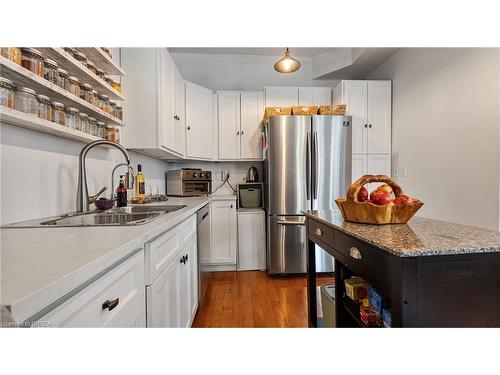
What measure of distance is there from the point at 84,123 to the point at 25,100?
465mm

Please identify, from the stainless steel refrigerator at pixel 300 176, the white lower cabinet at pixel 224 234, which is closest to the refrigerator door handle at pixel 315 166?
the stainless steel refrigerator at pixel 300 176

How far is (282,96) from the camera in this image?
3.20 m

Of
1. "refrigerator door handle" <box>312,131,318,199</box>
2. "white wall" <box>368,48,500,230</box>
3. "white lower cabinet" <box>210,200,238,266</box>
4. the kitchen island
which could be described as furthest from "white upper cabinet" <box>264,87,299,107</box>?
the kitchen island

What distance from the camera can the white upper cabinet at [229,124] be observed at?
10.5ft

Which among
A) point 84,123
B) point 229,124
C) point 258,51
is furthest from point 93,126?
point 258,51

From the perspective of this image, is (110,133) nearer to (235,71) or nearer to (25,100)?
(25,100)

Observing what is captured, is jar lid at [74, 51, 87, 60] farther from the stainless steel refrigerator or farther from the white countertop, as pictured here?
the stainless steel refrigerator

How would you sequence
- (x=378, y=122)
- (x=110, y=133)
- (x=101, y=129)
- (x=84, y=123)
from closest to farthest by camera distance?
1. (x=84, y=123)
2. (x=101, y=129)
3. (x=110, y=133)
4. (x=378, y=122)

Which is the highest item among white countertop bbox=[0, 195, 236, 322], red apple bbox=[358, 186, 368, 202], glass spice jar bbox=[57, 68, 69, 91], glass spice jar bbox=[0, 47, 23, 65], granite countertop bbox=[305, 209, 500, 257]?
glass spice jar bbox=[57, 68, 69, 91]

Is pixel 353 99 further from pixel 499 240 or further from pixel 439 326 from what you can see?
pixel 439 326

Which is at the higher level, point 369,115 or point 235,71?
point 235,71

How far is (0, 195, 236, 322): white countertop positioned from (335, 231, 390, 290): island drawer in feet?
2.60

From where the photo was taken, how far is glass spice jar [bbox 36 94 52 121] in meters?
1.04

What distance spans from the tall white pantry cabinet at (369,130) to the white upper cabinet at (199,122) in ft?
5.82
